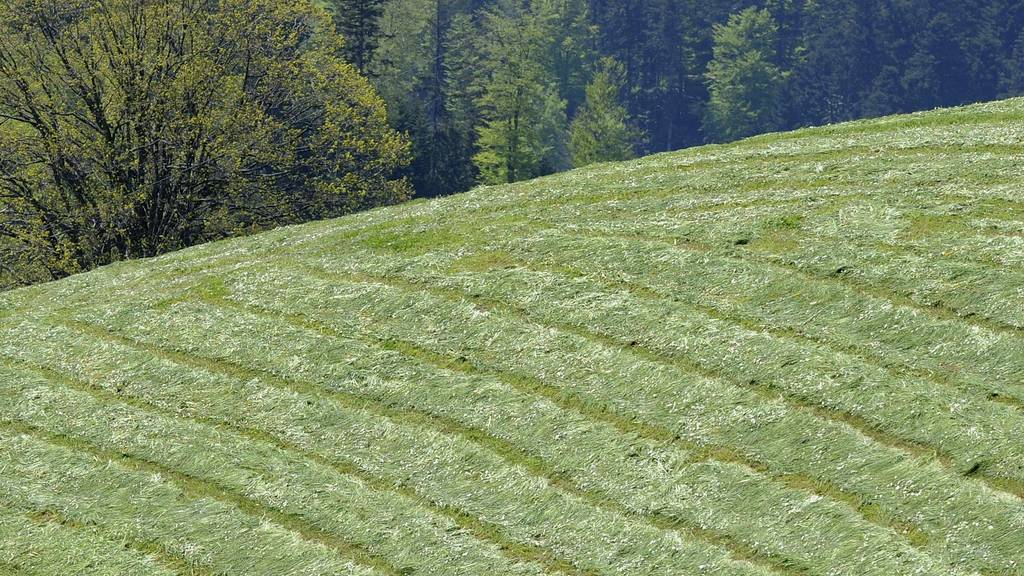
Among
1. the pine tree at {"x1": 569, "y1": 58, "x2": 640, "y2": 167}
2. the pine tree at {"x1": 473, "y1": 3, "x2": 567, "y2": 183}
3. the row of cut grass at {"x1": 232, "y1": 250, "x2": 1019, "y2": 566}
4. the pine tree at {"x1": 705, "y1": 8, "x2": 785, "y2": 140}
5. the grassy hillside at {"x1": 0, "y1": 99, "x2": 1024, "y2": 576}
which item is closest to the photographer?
the row of cut grass at {"x1": 232, "y1": 250, "x2": 1019, "y2": 566}

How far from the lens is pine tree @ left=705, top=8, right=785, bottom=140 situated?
184875mm

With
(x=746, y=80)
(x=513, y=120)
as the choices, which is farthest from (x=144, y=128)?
(x=746, y=80)

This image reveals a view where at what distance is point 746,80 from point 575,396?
17084 centimetres

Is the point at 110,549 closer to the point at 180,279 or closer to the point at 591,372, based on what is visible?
the point at 591,372

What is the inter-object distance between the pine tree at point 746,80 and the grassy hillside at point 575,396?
6013 inches

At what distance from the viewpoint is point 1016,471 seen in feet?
65.4

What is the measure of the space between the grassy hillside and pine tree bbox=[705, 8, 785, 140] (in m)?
153

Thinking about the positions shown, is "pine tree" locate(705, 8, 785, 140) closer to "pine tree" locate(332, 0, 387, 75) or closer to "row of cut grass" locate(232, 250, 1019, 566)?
"pine tree" locate(332, 0, 387, 75)

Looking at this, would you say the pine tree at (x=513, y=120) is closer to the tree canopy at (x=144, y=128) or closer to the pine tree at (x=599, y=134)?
the pine tree at (x=599, y=134)

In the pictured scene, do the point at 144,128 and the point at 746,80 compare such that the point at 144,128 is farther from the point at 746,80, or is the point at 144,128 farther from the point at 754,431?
the point at 746,80

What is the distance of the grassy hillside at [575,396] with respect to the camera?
66.2ft

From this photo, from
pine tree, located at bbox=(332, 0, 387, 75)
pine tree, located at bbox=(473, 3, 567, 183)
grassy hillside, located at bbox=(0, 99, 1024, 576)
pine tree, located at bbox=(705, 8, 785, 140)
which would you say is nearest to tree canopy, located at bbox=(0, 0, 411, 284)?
grassy hillside, located at bbox=(0, 99, 1024, 576)

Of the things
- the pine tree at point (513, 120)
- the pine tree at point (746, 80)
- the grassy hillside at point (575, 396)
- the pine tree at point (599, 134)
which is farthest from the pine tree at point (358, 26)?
the pine tree at point (746, 80)

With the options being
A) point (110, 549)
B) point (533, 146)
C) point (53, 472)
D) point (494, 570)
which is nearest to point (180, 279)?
point (53, 472)
